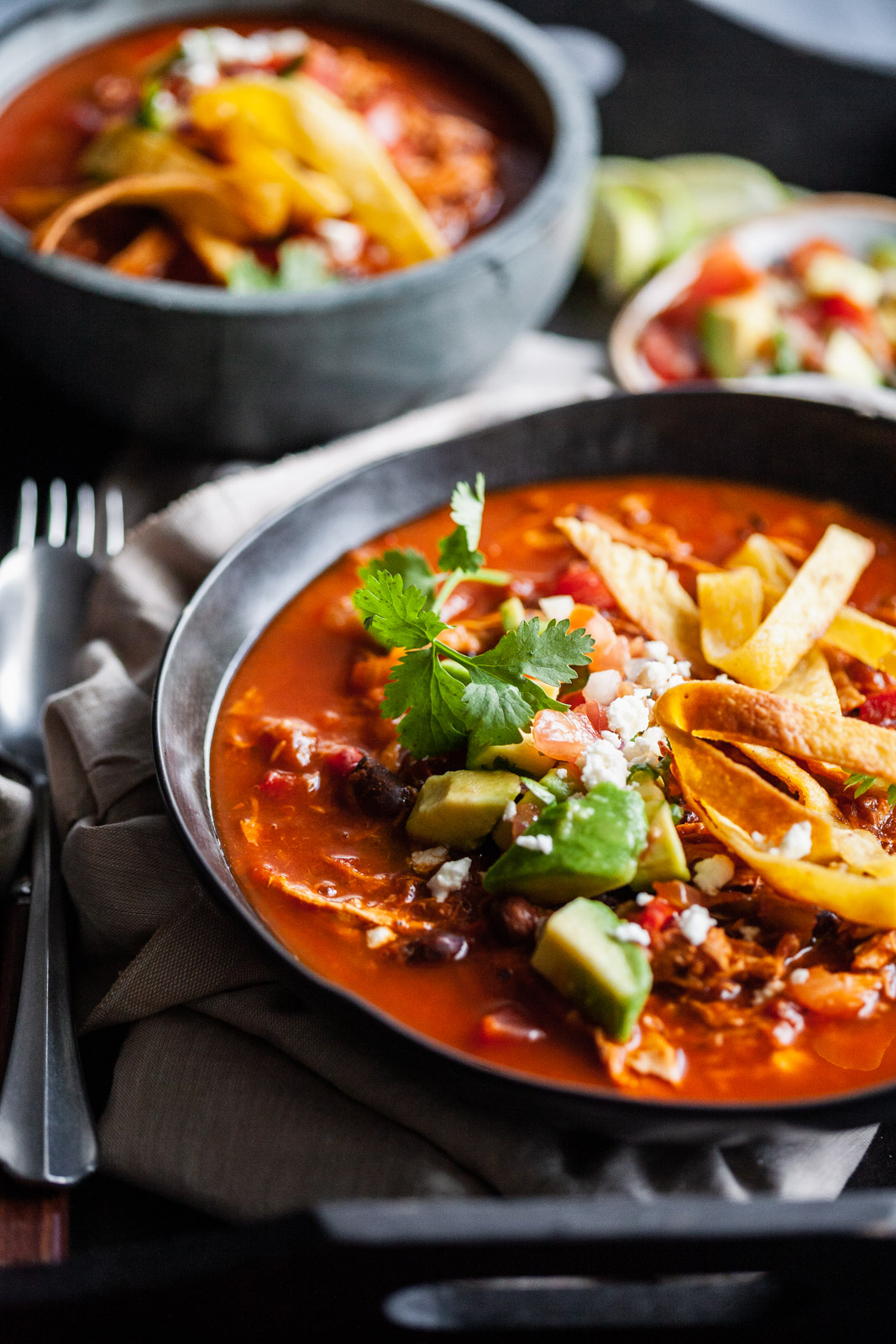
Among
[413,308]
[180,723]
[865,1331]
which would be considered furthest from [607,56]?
[865,1331]

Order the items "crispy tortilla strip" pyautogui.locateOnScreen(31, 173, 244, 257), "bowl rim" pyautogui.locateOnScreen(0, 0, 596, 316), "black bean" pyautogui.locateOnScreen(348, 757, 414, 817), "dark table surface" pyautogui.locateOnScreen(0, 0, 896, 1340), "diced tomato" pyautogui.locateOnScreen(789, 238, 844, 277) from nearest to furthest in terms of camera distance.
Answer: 1. "dark table surface" pyautogui.locateOnScreen(0, 0, 896, 1340)
2. "black bean" pyautogui.locateOnScreen(348, 757, 414, 817)
3. "bowl rim" pyautogui.locateOnScreen(0, 0, 596, 316)
4. "crispy tortilla strip" pyautogui.locateOnScreen(31, 173, 244, 257)
5. "diced tomato" pyautogui.locateOnScreen(789, 238, 844, 277)

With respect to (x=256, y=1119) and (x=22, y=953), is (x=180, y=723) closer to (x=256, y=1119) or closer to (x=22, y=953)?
(x=22, y=953)

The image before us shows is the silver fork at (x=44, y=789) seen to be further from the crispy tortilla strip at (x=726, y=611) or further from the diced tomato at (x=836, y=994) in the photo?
the crispy tortilla strip at (x=726, y=611)

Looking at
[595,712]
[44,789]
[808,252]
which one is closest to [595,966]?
[595,712]

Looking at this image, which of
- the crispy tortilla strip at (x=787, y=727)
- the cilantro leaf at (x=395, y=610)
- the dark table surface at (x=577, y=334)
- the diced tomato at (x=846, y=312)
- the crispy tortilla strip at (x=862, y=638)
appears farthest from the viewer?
the diced tomato at (x=846, y=312)

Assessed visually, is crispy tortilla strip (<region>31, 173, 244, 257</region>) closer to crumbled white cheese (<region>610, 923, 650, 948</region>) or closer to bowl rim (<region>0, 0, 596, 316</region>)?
bowl rim (<region>0, 0, 596, 316</region>)

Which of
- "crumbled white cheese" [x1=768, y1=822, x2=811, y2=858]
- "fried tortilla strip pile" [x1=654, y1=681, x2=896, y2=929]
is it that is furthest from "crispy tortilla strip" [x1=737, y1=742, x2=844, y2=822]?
Result: "crumbled white cheese" [x1=768, y1=822, x2=811, y2=858]

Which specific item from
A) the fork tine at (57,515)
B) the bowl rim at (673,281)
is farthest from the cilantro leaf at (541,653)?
the fork tine at (57,515)
